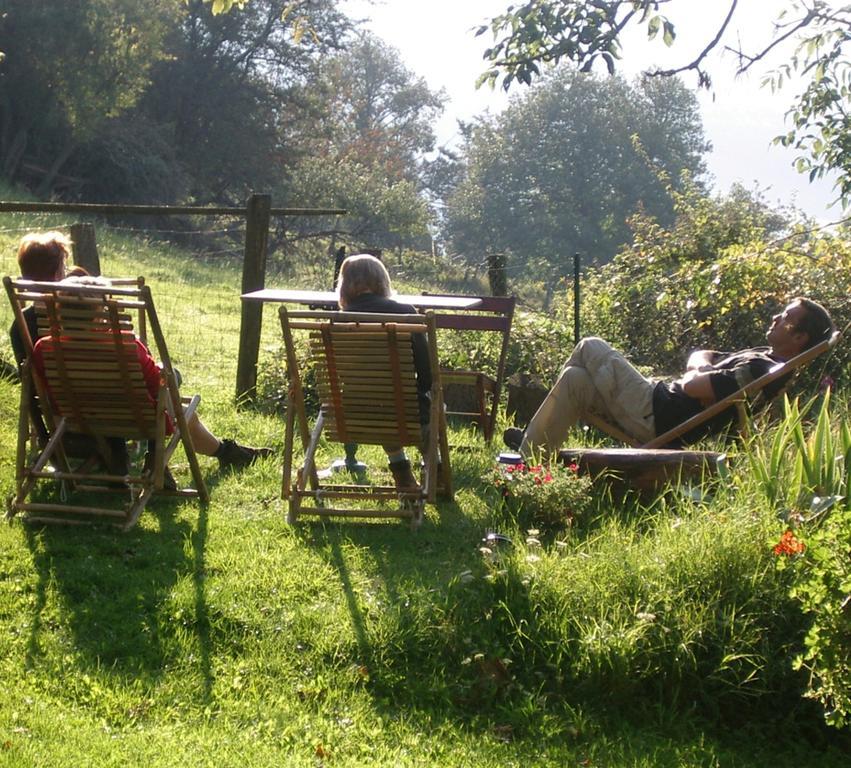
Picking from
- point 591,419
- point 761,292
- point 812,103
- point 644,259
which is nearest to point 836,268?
point 761,292

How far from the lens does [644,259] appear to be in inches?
429

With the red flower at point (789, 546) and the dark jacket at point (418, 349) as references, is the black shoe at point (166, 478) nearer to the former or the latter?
the dark jacket at point (418, 349)

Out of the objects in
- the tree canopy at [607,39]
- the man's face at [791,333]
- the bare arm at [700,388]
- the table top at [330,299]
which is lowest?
the bare arm at [700,388]

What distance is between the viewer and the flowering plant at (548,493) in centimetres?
497

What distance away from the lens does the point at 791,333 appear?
599 centimetres

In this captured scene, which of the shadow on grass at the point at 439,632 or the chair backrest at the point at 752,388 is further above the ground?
the chair backrest at the point at 752,388

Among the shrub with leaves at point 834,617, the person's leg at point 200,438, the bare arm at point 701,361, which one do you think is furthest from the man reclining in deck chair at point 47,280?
the shrub with leaves at point 834,617

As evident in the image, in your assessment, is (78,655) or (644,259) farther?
(644,259)

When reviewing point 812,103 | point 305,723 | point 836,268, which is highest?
point 812,103

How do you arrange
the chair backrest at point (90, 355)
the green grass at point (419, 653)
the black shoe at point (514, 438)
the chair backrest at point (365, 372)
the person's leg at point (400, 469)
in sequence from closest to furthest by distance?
the green grass at point (419, 653)
the chair backrest at point (90, 355)
the chair backrest at point (365, 372)
the person's leg at point (400, 469)
the black shoe at point (514, 438)

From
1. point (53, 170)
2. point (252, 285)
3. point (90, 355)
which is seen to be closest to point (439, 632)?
point (90, 355)

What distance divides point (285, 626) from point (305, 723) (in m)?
0.58

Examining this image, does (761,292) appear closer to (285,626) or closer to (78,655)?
(285,626)

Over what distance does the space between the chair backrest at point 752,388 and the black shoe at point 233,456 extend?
2.23 metres
